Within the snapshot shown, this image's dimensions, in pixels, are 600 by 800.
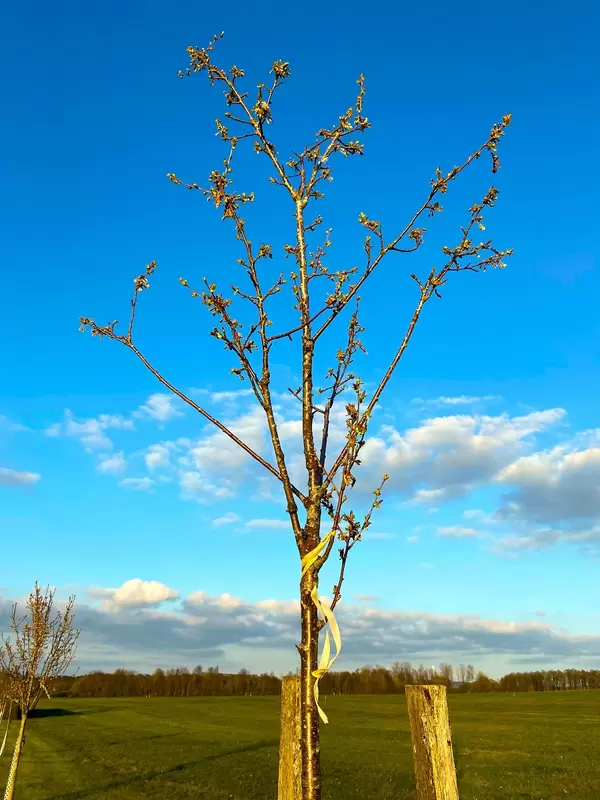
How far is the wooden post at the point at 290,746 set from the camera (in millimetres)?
4324

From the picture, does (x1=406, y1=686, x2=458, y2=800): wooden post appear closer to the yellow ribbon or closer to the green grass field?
the yellow ribbon

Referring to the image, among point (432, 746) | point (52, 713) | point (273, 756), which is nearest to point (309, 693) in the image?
point (432, 746)

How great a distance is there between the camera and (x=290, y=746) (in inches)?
173

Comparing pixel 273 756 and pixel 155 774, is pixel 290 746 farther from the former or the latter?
pixel 273 756

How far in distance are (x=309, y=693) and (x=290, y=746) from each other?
129 centimetres

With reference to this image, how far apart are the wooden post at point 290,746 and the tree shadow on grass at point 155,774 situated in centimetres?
2524

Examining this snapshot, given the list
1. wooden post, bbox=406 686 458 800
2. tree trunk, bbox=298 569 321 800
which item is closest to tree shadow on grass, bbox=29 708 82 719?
wooden post, bbox=406 686 458 800

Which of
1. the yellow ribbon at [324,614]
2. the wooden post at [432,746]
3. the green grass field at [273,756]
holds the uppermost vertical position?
the yellow ribbon at [324,614]

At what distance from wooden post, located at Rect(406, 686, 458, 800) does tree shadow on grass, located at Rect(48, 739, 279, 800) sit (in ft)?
82.4

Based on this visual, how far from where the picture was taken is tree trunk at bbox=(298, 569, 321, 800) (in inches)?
132

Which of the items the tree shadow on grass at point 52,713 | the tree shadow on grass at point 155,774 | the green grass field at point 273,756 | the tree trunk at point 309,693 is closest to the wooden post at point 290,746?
the tree trunk at point 309,693

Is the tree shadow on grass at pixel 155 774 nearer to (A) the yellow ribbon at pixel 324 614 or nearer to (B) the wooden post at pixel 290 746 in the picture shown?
(B) the wooden post at pixel 290 746

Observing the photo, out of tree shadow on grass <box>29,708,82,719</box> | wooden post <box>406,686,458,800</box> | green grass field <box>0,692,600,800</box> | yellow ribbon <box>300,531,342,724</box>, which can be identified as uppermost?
yellow ribbon <box>300,531,342,724</box>

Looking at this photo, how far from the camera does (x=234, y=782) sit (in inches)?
1112
